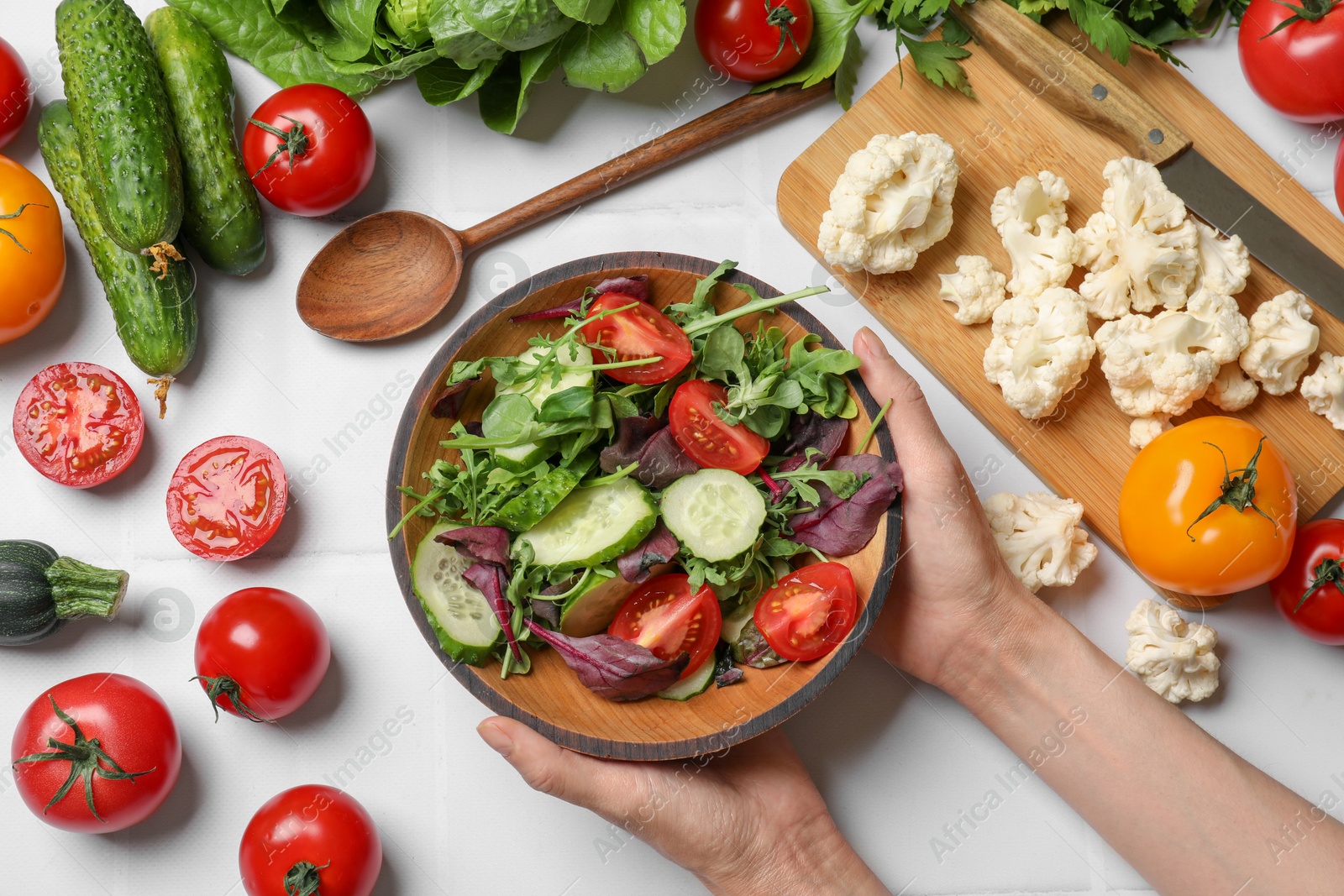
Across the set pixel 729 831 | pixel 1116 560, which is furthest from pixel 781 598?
pixel 1116 560

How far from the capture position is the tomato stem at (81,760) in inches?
64.3

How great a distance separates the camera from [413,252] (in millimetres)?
1885

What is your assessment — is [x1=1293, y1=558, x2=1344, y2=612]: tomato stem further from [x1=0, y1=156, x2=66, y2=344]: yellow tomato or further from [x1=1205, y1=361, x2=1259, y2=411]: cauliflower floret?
[x1=0, y1=156, x2=66, y2=344]: yellow tomato

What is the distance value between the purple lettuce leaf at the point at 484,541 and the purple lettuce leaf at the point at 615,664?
0.11m

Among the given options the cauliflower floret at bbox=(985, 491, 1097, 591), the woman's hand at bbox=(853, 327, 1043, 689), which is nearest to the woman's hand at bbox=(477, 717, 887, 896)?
the woman's hand at bbox=(853, 327, 1043, 689)

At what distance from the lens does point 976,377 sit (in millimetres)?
1847

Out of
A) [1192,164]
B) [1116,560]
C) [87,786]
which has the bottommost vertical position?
[87,786]

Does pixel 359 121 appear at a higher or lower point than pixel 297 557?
higher

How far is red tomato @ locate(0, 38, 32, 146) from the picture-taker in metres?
1.83

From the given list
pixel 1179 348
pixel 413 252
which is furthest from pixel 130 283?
pixel 1179 348

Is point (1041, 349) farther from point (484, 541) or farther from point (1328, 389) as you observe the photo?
point (484, 541)

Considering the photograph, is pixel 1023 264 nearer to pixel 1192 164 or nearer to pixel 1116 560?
pixel 1192 164

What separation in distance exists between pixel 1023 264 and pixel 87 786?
191 centimetres

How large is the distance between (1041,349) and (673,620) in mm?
851
